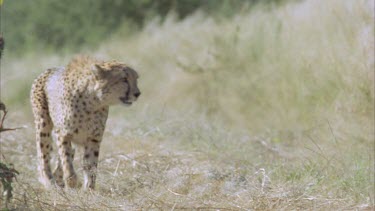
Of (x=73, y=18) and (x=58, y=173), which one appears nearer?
(x=58, y=173)

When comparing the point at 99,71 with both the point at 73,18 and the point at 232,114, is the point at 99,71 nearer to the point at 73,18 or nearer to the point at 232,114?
the point at 232,114

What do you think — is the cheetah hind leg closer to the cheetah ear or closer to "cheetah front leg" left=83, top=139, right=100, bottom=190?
"cheetah front leg" left=83, top=139, right=100, bottom=190

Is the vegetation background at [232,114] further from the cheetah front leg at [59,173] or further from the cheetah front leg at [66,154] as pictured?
the cheetah front leg at [66,154]

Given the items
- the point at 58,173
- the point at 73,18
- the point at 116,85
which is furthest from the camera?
the point at 73,18

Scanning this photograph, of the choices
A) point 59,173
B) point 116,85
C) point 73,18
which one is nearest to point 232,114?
point 59,173

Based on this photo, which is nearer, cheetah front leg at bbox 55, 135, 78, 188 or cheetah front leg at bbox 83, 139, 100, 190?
cheetah front leg at bbox 83, 139, 100, 190

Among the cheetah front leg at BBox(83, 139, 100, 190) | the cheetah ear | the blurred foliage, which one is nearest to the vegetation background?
the cheetah front leg at BBox(83, 139, 100, 190)

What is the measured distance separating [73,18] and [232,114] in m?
7.33

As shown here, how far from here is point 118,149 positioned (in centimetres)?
910

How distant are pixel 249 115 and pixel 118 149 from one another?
3285 mm

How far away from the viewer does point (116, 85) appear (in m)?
7.87

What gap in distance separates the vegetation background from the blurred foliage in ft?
0.66

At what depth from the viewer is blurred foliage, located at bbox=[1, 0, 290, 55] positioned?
18.5m

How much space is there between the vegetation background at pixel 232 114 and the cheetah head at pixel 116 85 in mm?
524
